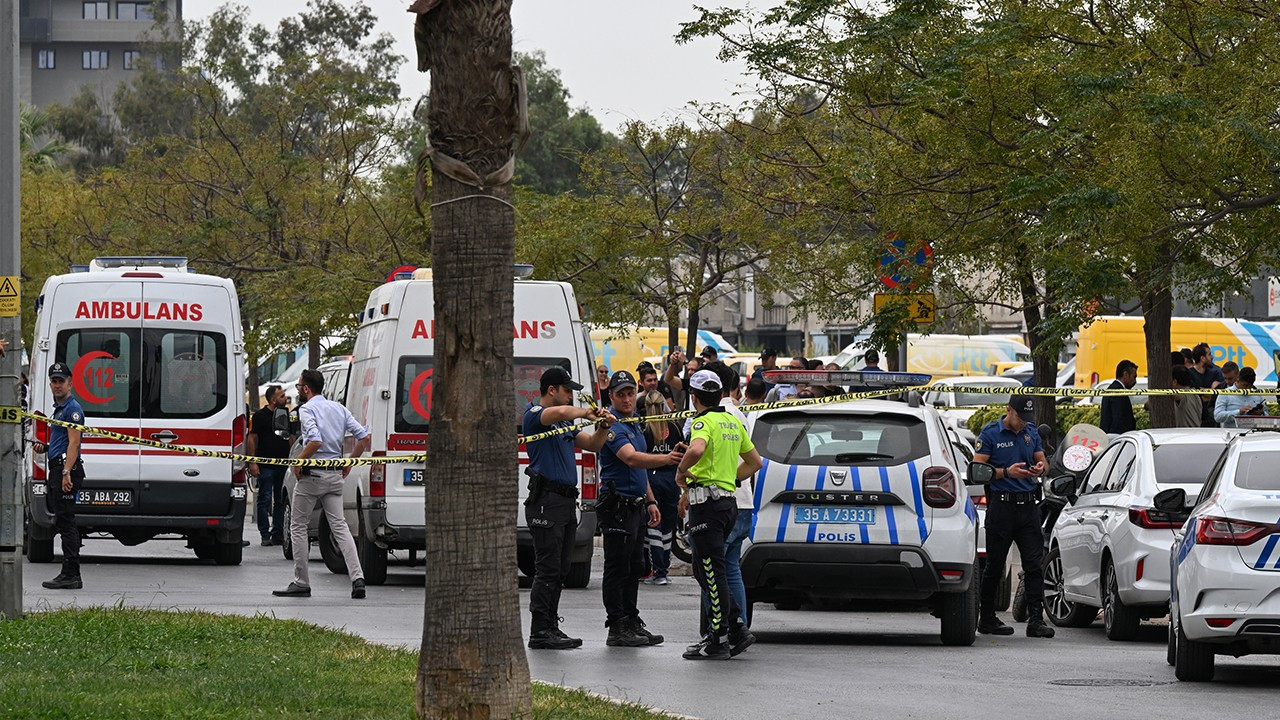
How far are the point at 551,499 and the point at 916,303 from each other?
7.00 meters

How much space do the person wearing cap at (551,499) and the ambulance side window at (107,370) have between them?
307 inches

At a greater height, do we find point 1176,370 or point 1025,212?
point 1025,212

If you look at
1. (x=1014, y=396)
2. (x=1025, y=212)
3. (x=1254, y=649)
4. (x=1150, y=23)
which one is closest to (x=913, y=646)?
(x=1014, y=396)

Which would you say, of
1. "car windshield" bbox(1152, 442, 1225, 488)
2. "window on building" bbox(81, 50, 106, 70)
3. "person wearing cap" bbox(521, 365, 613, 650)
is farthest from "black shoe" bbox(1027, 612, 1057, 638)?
"window on building" bbox(81, 50, 106, 70)

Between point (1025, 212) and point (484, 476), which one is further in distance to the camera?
point (1025, 212)

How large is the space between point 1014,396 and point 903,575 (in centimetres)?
236

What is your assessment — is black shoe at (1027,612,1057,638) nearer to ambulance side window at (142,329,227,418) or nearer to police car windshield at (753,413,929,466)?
police car windshield at (753,413,929,466)

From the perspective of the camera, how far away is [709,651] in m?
12.4

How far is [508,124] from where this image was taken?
821 centimetres

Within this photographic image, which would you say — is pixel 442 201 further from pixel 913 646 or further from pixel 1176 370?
pixel 1176 370

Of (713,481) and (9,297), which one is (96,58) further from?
(713,481)

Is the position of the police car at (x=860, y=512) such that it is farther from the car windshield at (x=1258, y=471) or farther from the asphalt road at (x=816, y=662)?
the car windshield at (x=1258, y=471)

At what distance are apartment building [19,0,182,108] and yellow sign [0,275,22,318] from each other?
9397cm

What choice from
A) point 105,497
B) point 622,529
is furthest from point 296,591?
point 622,529
